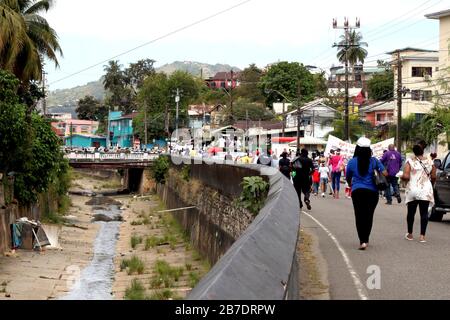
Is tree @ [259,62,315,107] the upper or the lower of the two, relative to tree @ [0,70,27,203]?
upper

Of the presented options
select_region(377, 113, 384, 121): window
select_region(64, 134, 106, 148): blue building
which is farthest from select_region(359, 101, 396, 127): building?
select_region(64, 134, 106, 148): blue building

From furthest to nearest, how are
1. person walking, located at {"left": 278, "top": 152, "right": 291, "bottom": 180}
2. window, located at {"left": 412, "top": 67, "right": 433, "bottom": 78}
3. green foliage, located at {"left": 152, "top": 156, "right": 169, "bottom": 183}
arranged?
1. window, located at {"left": 412, "top": 67, "right": 433, "bottom": 78}
2. green foliage, located at {"left": 152, "top": 156, "right": 169, "bottom": 183}
3. person walking, located at {"left": 278, "top": 152, "right": 291, "bottom": 180}

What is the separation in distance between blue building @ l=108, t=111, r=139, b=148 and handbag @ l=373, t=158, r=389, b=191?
129 meters

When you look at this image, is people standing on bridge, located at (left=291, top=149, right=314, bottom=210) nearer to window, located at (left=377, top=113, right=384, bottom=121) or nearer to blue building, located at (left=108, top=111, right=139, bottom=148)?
window, located at (left=377, top=113, right=384, bottom=121)

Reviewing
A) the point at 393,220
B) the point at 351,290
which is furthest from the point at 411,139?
the point at 351,290

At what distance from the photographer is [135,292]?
73.5 ft

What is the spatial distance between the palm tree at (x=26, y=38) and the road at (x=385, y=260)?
23797mm

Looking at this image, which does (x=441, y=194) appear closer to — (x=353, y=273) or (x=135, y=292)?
(x=135, y=292)

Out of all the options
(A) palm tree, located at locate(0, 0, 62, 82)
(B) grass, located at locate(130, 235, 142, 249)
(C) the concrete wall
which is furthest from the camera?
(A) palm tree, located at locate(0, 0, 62, 82)

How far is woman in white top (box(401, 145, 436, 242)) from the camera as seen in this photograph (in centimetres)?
1452

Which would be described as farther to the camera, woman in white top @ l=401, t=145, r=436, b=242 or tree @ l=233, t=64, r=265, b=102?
tree @ l=233, t=64, r=265, b=102

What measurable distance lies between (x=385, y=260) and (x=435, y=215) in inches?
327

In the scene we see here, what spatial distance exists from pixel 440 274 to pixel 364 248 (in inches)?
104

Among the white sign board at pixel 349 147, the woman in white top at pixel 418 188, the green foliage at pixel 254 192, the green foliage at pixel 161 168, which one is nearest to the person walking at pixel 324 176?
the white sign board at pixel 349 147
